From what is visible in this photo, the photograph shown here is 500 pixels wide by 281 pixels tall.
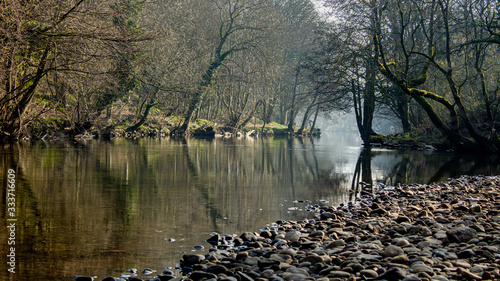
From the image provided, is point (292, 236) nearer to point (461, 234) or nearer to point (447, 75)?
point (461, 234)

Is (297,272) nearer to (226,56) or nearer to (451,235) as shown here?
(451,235)

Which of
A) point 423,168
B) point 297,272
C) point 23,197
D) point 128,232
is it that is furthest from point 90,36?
point 423,168

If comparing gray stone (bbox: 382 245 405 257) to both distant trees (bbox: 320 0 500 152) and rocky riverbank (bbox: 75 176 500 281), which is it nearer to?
rocky riverbank (bbox: 75 176 500 281)

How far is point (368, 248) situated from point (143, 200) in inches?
188

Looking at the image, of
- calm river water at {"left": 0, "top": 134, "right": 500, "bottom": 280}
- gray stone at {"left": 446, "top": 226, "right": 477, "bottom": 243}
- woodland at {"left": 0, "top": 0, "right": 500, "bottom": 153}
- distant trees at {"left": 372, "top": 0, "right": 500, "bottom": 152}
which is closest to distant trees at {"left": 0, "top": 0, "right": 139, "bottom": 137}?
woodland at {"left": 0, "top": 0, "right": 500, "bottom": 153}

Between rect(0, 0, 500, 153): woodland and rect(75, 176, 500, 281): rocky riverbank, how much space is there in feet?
29.0

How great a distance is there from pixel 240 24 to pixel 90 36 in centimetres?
2621

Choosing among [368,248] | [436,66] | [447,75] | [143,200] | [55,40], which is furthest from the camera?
[436,66]

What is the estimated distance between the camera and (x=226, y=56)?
130ft

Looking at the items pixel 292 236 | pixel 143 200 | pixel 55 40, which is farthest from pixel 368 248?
pixel 55 40

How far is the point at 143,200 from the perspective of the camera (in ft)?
27.8

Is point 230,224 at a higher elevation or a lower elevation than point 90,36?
lower

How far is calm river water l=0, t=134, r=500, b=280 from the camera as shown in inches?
199

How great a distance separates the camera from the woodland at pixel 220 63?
13945 millimetres
